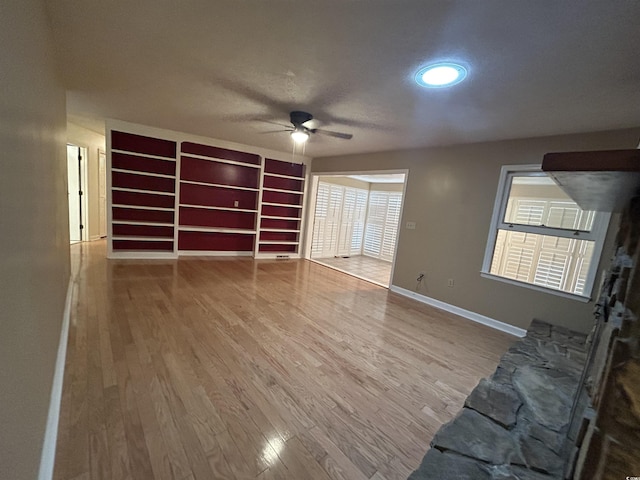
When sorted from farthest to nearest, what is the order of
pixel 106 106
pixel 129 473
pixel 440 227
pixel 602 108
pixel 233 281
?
pixel 233 281 < pixel 440 227 < pixel 106 106 < pixel 602 108 < pixel 129 473

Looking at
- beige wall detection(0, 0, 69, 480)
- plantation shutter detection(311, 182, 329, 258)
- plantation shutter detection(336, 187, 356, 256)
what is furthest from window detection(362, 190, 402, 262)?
beige wall detection(0, 0, 69, 480)

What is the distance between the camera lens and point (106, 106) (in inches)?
139

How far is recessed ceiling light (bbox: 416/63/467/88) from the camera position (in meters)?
1.78

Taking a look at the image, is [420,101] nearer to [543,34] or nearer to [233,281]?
[543,34]

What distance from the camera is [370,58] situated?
1760mm

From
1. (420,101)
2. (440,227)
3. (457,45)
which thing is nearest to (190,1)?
(457,45)

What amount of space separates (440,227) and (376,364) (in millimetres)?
2392

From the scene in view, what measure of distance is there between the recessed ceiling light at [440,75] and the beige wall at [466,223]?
5.99ft

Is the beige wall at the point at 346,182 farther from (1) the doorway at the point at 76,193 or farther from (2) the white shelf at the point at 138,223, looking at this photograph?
(1) the doorway at the point at 76,193

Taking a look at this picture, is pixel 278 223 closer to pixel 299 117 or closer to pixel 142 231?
pixel 142 231

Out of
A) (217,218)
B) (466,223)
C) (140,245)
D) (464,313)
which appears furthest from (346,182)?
(140,245)

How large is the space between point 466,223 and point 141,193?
17.6 feet

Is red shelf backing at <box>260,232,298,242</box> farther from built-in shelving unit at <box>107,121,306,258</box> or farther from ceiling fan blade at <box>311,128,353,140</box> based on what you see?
ceiling fan blade at <box>311,128,353,140</box>

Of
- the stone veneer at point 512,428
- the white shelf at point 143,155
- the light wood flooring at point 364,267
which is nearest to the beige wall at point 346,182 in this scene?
the light wood flooring at point 364,267
